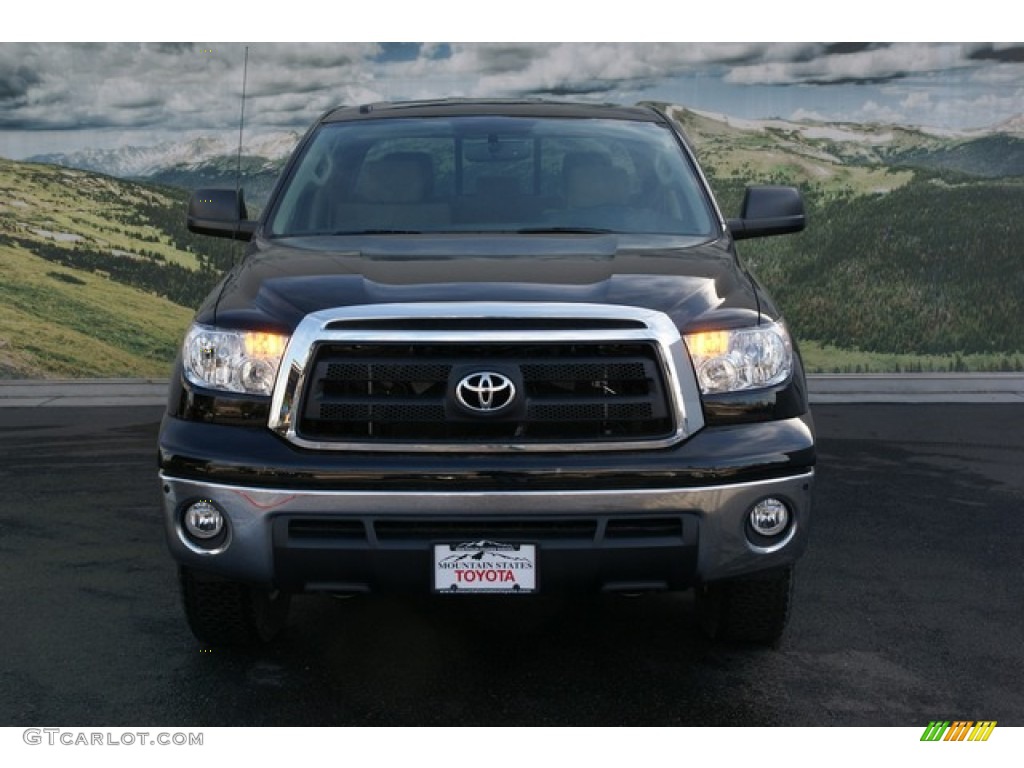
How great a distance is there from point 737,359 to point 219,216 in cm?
249

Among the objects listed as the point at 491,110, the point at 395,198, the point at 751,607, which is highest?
the point at 491,110

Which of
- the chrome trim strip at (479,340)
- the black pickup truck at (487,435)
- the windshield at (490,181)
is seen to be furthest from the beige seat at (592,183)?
the chrome trim strip at (479,340)

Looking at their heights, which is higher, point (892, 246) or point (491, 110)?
point (491, 110)

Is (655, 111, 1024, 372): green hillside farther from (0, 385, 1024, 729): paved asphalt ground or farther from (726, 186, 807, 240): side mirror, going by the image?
(726, 186, 807, 240): side mirror

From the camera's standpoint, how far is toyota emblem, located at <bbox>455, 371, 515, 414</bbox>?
4516 mm

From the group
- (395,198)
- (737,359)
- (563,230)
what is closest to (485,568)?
(737,359)

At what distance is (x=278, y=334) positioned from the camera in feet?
15.2

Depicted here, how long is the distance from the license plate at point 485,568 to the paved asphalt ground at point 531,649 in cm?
40

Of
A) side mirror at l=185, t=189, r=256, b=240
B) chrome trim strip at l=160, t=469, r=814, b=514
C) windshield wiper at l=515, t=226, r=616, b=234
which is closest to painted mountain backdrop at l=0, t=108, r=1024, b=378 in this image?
side mirror at l=185, t=189, r=256, b=240

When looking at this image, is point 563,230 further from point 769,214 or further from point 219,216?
point 219,216

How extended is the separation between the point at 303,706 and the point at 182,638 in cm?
95

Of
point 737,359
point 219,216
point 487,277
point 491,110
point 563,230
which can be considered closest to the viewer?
point 737,359

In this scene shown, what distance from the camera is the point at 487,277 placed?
484cm

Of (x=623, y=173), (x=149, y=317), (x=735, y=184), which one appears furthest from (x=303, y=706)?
(x=735, y=184)
